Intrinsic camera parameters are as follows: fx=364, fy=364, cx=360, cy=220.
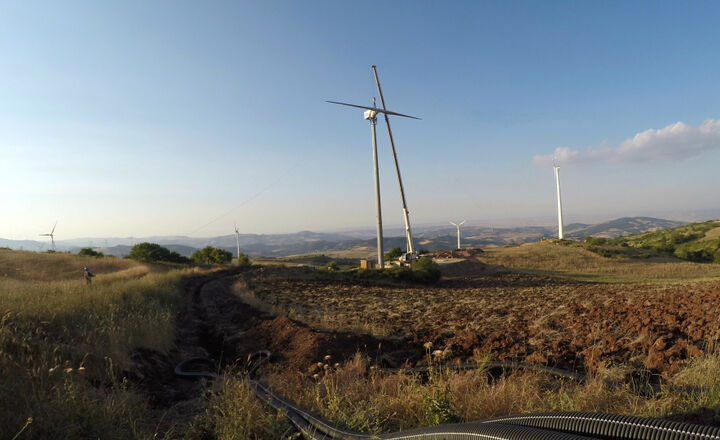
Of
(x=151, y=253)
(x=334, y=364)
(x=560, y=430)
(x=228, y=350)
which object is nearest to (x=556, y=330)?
(x=334, y=364)

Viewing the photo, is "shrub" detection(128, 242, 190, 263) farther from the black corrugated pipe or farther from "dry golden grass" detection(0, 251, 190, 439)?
the black corrugated pipe

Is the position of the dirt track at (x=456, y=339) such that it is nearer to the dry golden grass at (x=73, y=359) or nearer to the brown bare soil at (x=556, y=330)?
the brown bare soil at (x=556, y=330)

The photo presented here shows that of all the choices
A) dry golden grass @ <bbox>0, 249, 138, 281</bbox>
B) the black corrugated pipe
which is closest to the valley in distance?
the black corrugated pipe

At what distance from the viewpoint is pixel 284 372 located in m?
6.93

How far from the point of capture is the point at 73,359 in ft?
22.2

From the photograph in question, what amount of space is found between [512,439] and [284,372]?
485cm

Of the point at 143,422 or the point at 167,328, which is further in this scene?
the point at 167,328

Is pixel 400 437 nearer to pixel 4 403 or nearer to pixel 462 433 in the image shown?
pixel 462 433

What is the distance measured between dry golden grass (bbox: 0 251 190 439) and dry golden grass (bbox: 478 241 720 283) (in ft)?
122

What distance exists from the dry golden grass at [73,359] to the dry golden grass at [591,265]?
3717 cm

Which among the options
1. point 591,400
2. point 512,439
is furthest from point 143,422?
point 591,400

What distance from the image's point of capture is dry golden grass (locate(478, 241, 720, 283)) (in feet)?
117

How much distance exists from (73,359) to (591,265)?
2070 inches

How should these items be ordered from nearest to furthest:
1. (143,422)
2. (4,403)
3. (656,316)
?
(4,403) → (143,422) → (656,316)
